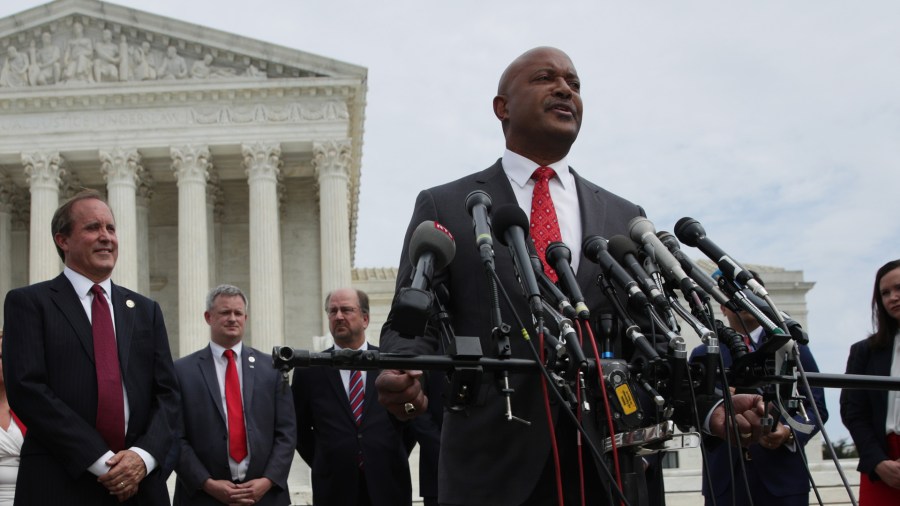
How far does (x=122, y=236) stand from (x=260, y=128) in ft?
19.8

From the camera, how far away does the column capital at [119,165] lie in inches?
1329

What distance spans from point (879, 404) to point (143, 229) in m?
32.2

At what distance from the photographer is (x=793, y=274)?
39.6 metres

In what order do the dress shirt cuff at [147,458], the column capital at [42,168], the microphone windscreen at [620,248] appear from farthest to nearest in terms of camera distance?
the column capital at [42,168]
the dress shirt cuff at [147,458]
the microphone windscreen at [620,248]

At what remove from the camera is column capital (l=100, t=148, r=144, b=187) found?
3375 cm

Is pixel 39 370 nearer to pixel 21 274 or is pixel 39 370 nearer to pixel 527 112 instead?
pixel 527 112

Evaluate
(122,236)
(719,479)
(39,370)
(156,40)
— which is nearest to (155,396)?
(39,370)

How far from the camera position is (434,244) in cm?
346

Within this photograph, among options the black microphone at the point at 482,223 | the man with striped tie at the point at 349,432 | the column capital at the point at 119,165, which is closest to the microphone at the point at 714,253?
the black microphone at the point at 482,223

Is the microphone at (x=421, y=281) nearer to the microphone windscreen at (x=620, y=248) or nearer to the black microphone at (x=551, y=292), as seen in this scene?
the black microphone at (x=551, y=292)

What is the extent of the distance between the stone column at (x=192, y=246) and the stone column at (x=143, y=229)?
238cm

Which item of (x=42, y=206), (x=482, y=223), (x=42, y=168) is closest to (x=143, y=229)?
(x=42, y=206)

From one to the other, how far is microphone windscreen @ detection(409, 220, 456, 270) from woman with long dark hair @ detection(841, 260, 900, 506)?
4428 mm

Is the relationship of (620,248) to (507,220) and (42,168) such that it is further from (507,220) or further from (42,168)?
(42,168)
